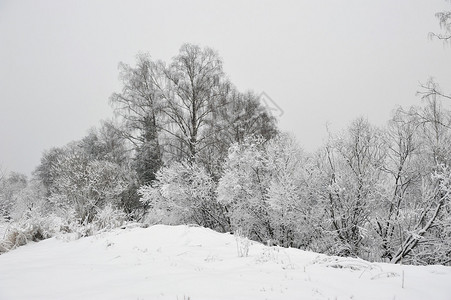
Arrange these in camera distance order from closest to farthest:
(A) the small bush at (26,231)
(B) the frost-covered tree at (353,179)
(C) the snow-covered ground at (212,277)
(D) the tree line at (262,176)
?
(C) the snow-covered ground at (212,277)
(A) the small bush at (26,231)
(D) the tree line at (262,176)
(B) the frost-covered tree at (353,179)

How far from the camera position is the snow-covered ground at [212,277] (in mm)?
3488

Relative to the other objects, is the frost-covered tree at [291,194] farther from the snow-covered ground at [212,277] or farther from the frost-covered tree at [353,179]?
the snow-covered ground at [212,277]

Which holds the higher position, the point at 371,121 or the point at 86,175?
the point at 371,121

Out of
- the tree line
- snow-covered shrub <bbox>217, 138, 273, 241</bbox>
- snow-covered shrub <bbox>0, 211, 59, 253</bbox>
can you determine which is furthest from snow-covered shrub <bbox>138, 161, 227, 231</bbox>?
snow-covered shrub <bbox>0, 211, 59, 253</bbox>

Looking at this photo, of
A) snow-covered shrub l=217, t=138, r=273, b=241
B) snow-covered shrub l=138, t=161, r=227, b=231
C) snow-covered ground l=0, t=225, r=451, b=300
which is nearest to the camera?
snow-covered ground l=0, t=225, r=451, b=300

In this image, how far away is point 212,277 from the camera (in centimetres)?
412

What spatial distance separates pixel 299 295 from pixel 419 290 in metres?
1.49

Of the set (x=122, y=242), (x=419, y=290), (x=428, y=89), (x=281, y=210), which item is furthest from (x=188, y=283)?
(x=281, y=210)

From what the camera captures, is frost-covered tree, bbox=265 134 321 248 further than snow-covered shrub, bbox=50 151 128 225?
No

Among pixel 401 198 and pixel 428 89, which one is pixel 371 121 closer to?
pixel 401 198

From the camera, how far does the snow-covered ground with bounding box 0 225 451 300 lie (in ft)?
11.4

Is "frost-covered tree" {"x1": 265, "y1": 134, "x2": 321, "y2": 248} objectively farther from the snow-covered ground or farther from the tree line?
the snow-covered ground

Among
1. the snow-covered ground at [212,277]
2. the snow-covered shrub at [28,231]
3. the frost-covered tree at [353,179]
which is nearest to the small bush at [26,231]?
the snow-covered shrub at [28,231]

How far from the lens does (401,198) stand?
Result: 1102cm
